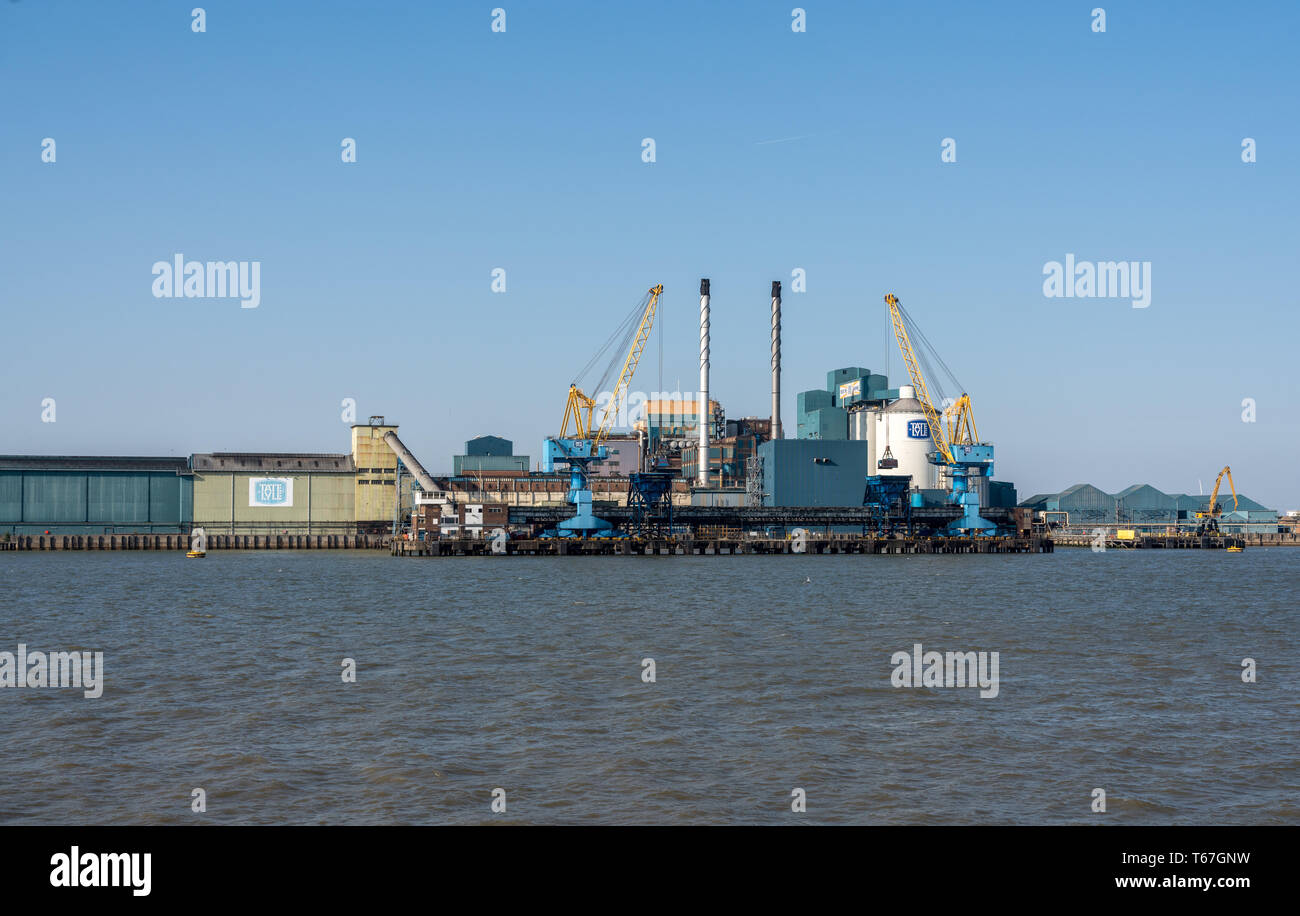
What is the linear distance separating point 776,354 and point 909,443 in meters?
22.6

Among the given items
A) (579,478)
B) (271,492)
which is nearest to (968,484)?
(579,478)

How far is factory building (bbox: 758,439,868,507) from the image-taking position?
138m

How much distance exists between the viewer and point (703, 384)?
153875mm

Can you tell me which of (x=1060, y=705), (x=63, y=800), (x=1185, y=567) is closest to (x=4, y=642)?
(x=63, y=800)

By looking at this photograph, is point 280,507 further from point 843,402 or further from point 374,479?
point 843,402

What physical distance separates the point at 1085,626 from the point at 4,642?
35.7 metres

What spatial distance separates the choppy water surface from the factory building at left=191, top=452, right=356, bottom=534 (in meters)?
91.9

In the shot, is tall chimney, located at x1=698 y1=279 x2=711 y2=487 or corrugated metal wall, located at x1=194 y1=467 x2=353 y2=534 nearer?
corrugated metal wall, located at x1=194 y1=467 x2=353 y2=534

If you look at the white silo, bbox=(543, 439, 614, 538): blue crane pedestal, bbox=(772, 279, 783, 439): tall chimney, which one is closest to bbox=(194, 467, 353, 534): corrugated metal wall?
bbox=(543, 439, 614, 538): blue crane pedestal

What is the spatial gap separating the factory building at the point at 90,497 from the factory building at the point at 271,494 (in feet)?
8.56

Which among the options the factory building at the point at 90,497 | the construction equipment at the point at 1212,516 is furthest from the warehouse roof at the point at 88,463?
the construction equipment at the point at 1212,516

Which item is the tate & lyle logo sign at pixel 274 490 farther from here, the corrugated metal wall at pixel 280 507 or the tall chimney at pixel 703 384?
the tall chimney at pixel 703 384

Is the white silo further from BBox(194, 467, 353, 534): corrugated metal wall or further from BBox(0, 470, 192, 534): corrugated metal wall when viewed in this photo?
BBox(0, 470, 192, 534): corrugated metal wall
